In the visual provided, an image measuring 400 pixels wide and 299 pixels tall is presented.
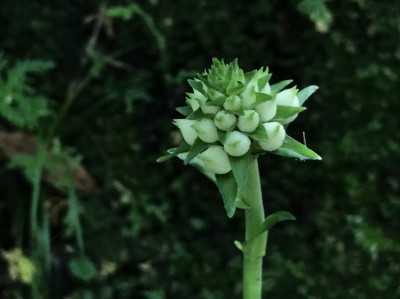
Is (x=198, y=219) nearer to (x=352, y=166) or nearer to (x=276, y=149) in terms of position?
(x=352, y=166)

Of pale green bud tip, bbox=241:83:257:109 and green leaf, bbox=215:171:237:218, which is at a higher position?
pale green bud tip, bbox=241:83:257:109

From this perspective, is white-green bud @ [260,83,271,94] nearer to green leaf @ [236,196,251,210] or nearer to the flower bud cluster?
the flower bud cluster

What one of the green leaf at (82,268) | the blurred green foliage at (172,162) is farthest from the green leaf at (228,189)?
the green leaf at (82,268)

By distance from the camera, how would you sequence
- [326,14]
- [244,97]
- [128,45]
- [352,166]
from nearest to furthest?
[244,97]
[326,14]
[352,166]
[128,45]

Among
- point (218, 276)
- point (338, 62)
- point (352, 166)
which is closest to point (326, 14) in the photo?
point (338, 62)

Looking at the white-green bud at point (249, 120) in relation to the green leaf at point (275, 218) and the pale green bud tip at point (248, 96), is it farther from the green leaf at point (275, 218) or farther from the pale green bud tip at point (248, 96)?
the green leaf at point (275, 218)

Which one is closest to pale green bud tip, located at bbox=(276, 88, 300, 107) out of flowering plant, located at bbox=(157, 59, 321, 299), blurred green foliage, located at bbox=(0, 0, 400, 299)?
flowering plant, located at bbox=(157, 59, 321, 299)
